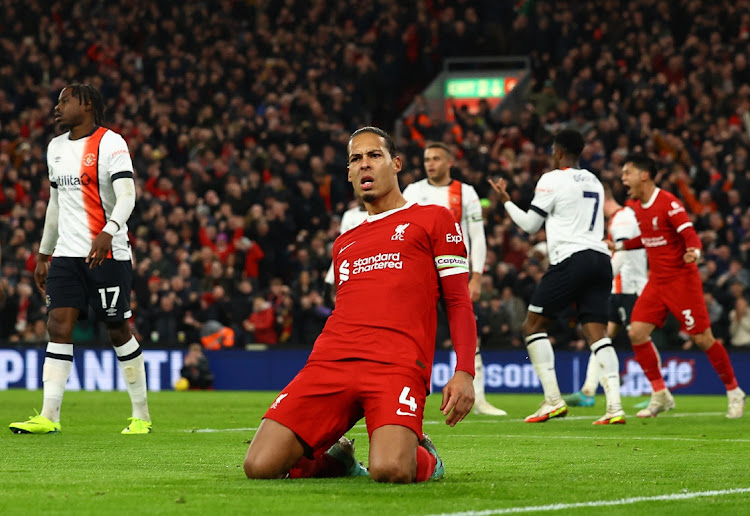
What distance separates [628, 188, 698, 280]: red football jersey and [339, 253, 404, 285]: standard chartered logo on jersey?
6.60 metres

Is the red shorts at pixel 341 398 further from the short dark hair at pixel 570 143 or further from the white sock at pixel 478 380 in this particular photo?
the white sock at pixel 478 380

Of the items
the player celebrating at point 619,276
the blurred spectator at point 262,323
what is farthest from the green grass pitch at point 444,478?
the blurred spectator at point 262,323

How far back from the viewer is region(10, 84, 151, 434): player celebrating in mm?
10000

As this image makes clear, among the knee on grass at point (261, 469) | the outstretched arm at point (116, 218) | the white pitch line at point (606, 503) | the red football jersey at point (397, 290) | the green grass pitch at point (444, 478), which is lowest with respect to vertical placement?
the white pitch line at point (606, 503)

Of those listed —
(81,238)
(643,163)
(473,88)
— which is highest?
(473,88)

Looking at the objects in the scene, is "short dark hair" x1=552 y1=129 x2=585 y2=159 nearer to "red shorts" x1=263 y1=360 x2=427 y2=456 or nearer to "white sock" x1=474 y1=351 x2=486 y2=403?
"white sock" x1=474 y1=351 x2=486 y2=403

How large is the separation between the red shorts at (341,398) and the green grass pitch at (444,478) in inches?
10.4

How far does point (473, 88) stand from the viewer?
3072 centimetres

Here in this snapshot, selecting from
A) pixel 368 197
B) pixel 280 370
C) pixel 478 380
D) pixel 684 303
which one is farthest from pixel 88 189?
pixel 280 370

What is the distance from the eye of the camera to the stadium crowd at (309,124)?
22250mm

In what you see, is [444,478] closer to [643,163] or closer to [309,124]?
[643,163]

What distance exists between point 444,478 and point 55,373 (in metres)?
4.23

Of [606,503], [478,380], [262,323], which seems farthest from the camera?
[262,323]

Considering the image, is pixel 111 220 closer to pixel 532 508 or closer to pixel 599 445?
pixel 599 445
